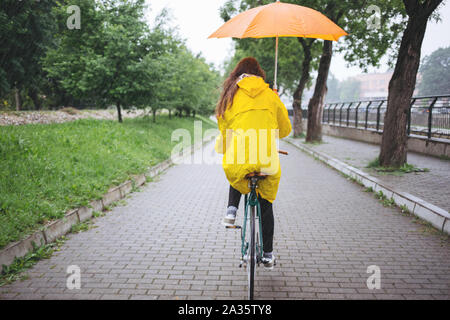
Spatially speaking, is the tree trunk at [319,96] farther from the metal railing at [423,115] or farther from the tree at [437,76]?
the tree at [437,76]

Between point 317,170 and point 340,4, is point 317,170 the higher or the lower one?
the lower one

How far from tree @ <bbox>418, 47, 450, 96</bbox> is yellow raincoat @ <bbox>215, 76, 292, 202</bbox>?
1004cm

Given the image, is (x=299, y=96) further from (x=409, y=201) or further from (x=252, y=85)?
(x=252, y=85)

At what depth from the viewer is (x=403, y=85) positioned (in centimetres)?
862

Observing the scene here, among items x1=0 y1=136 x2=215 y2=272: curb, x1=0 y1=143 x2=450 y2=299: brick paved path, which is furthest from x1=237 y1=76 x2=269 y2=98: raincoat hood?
x1=0 y1=136 x2=215 y2=272: curb

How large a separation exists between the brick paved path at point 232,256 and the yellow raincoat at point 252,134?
1.25 metres

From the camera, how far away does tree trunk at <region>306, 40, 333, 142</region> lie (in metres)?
16.6

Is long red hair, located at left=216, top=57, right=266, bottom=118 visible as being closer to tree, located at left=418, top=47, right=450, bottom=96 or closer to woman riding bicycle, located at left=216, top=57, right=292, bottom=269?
woman riding bicycle, located at left=216, top=57, right=292, bottom=269

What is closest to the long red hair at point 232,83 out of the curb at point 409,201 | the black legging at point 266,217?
the black legging at point 266,217

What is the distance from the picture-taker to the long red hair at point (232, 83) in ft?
10.5

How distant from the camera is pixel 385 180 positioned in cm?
783

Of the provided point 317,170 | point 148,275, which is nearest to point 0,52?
point 317,170

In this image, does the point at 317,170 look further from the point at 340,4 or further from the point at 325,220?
the point at 340,4
